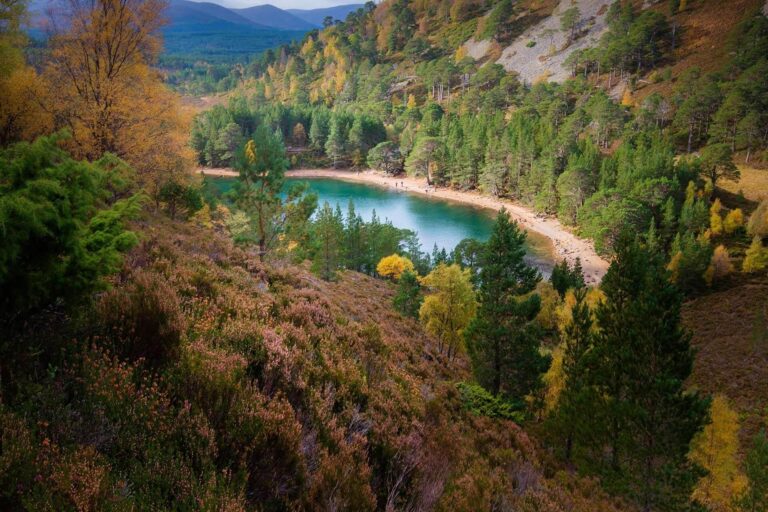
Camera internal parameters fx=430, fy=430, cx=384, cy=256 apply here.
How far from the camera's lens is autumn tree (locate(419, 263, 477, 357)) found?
88.5 feet

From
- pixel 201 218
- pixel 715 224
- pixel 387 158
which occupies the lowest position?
pixel 715 224

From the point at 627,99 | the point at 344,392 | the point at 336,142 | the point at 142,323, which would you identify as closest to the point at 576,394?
the point at 344,392

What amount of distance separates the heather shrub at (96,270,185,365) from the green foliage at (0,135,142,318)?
74 cm

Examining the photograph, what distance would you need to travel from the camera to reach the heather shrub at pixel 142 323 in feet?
17.2

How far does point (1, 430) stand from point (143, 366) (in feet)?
4.98

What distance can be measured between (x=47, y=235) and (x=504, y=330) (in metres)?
18.2

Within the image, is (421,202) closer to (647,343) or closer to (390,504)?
(647,343)

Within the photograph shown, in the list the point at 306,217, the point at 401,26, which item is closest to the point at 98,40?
the point at 306,217

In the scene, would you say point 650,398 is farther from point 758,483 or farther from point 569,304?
point 569,304

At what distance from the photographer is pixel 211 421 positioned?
180 inches

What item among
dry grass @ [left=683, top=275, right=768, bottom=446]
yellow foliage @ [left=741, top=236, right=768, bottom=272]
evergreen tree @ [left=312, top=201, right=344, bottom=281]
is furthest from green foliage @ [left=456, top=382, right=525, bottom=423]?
yellow foliage @ [left=741, top=236, right=768, bottom=272]

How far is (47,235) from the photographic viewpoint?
14.0 feet

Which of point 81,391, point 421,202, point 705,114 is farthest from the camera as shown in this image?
point 421,202

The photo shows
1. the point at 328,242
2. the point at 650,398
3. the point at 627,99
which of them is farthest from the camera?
the point at 627,99
